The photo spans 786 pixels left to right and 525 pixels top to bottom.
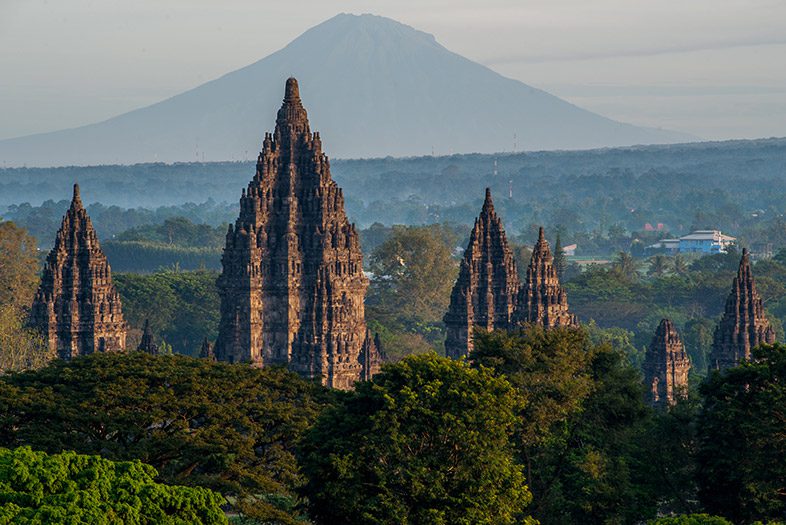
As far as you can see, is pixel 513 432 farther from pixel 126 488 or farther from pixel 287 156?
pixel 287 156

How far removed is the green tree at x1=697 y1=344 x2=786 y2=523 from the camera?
5916cm

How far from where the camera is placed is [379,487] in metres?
54.8

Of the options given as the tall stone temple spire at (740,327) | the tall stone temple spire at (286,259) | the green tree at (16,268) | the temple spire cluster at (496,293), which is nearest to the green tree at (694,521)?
the temple spire cluster at (496,293)

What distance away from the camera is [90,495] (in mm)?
48875

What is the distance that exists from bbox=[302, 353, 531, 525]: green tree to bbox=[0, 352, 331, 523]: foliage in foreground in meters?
4.97

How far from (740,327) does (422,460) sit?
50.3 metres

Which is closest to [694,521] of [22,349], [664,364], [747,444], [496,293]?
[747,444]

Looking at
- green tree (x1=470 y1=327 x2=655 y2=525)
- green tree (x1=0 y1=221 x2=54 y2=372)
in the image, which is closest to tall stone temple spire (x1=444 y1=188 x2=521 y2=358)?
green tree (x1=0 y1=221 x2=54 y2=372)

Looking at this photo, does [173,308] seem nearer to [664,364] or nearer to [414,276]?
[414,276]

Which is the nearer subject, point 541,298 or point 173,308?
point 541,298

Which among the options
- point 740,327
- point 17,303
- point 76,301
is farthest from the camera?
point 17,303

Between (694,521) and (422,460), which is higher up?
(422,460)

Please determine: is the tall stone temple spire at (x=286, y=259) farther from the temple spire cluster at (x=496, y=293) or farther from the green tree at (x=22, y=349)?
the green tree at (x=22, y=349)

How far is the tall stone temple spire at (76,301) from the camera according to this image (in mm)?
98562
